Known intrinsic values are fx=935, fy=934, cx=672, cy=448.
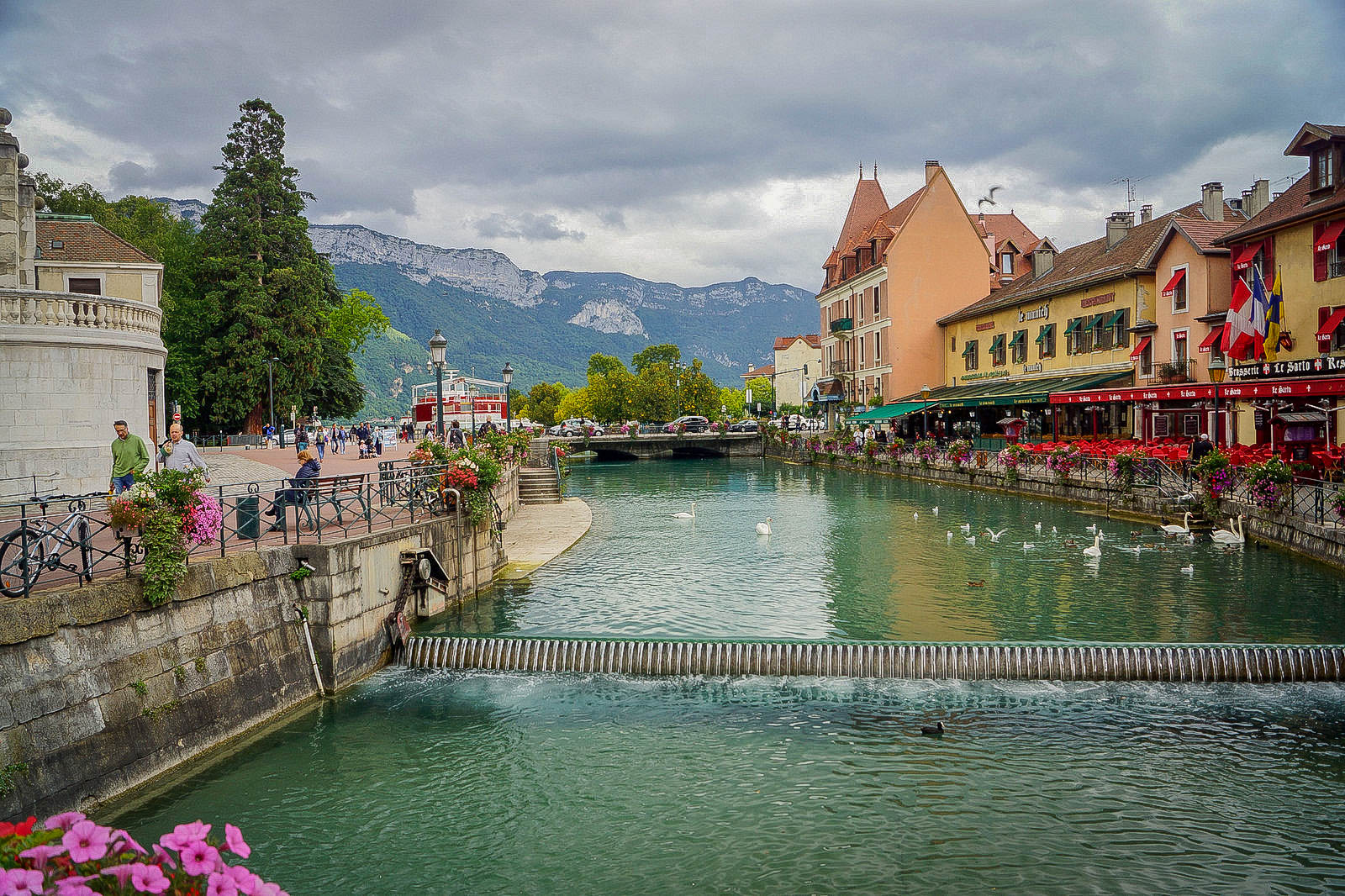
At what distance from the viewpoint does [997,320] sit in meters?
57.8

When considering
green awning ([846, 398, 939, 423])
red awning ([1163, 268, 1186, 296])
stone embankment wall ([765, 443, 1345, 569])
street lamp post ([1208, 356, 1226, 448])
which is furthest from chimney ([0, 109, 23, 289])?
green awning ([846, 398, 939, 423])

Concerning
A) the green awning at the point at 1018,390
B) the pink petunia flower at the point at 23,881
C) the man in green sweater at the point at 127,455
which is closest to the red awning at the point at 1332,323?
the green awning at the point at 1018,390

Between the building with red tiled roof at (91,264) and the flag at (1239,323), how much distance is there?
3959 centimetres

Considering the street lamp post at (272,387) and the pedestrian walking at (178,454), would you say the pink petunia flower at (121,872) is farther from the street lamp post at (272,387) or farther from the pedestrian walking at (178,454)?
the street lamp post at (272,387)

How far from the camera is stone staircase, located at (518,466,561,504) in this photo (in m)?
41.3

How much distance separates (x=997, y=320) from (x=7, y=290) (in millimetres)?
51692

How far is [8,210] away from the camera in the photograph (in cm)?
2314

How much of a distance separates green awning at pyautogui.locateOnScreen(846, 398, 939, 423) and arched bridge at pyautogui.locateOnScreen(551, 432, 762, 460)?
2537cm

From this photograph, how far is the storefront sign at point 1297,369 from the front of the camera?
27719mm

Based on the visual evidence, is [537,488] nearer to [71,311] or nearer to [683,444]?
[71,311]

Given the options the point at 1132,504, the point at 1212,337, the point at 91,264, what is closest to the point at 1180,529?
the point at 1132,504

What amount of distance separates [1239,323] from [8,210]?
37426mm

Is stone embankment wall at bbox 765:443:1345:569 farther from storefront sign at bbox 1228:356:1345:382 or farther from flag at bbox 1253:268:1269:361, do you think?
flag at bbox 1253:268:1269:361

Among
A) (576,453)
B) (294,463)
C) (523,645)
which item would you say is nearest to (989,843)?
(523,645)
